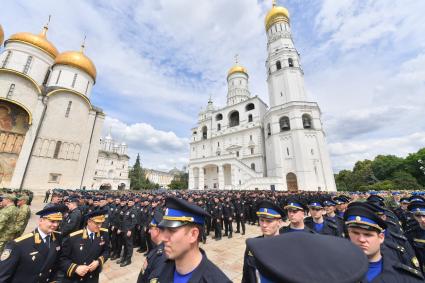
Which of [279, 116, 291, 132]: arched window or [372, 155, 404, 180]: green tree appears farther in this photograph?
[372, 155, 404, 180]: green tree

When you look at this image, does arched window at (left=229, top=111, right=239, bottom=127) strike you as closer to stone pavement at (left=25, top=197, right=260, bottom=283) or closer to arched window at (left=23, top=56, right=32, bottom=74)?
arched window at (left=23, top=56, right=32, bottom=74)

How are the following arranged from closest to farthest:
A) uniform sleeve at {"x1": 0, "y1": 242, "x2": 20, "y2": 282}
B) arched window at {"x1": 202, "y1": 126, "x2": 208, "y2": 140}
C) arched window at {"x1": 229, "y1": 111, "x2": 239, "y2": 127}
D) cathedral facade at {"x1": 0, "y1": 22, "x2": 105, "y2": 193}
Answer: uniform sleeve at {"x1": 0, "y1": 242, "x2": 20, "y2": 282} → cathedral facade at {"x1": 0, "y1": 22, "x2": 105, "y2": 193} → arched window at {"x1": 229, "y1": 111, "x2": 239, "y2": 127} → arched window at {"x1": 202, "y1": 126, "x2": 208, "y2": 140}

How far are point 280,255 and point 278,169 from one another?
97.2ft

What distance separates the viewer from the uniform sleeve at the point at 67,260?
291cm

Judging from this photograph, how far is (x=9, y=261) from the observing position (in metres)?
2.50

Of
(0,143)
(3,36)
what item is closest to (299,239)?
(0,143)

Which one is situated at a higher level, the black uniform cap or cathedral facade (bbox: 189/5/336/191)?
cathedral facade (bbox: 189/5/336/191)

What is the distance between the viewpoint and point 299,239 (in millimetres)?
778

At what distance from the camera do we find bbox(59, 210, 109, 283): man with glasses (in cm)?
295

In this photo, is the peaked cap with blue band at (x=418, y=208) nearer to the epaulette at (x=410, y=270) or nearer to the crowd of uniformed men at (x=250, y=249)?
the crowd of uniformed men at (x=250, y=249)

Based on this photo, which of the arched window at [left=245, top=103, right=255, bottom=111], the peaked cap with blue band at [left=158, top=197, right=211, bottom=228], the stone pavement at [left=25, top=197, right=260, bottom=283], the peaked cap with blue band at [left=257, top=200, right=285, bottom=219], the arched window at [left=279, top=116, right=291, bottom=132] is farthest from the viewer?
the arched window at [left=245, top=103, right=255, bottom=111]

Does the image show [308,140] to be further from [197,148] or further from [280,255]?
[280,255]

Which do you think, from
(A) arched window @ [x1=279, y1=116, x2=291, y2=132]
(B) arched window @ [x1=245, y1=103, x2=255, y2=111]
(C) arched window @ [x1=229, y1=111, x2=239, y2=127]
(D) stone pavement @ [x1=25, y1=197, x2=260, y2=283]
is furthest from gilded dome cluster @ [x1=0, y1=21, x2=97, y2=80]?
(A) arched window @ [x1=279, y1=116, x2=291, y2=132]

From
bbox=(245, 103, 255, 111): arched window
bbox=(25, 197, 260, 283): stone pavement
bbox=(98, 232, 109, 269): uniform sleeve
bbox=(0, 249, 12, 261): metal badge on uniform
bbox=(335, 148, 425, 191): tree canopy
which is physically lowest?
bbox=(25, 197, 260, 283): stone pavement
